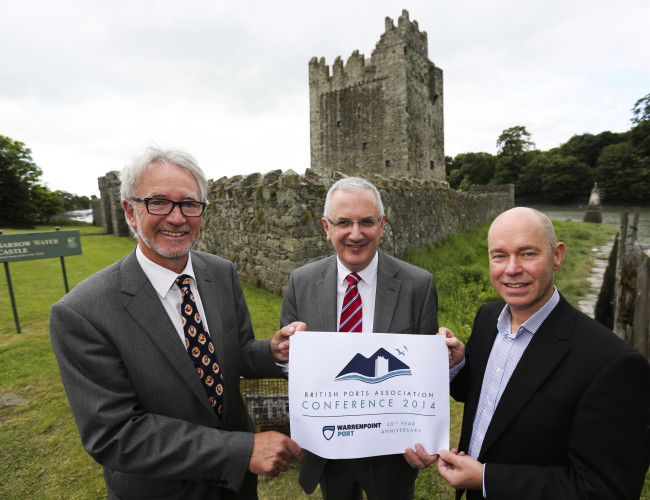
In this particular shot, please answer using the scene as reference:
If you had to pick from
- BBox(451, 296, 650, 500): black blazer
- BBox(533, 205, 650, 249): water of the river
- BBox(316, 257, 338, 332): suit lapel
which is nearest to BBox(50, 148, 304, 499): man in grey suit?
BBox(316, 257, 338, 332): suit lapel

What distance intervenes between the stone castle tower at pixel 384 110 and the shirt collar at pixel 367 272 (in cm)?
2082

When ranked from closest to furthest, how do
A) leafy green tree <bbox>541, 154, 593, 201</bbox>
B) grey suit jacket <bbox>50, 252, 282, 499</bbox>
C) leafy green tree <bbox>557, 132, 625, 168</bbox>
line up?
grey suit jacket <bbox>50, 252, 282, 499</bbox> → leafy green tree <bbox>541, 154, 593, 201</bbox> → leafy green tree <bbox>557, 132, 625, 168</bbox>

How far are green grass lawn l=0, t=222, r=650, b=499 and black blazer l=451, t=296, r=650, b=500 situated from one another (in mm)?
1809

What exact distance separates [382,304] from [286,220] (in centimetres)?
471

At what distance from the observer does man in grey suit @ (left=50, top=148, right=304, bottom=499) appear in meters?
1.46

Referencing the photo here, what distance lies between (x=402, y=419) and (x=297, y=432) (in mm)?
576

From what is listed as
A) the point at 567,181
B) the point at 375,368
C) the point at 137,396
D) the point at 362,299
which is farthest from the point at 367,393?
the point at 567,181

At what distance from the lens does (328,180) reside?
7047 mm

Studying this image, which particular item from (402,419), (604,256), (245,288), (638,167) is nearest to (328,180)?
(245,288)

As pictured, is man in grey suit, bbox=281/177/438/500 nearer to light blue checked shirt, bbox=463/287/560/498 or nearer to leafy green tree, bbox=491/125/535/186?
light blue checked shirt, bbox=463/287/560/498

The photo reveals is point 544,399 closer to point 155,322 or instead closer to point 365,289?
point 365,289

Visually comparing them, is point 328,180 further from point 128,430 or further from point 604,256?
point 604,256

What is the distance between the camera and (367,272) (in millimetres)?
2299

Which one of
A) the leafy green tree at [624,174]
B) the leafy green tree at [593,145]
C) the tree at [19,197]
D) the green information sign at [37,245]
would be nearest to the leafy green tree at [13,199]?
the tree at [19,197]
